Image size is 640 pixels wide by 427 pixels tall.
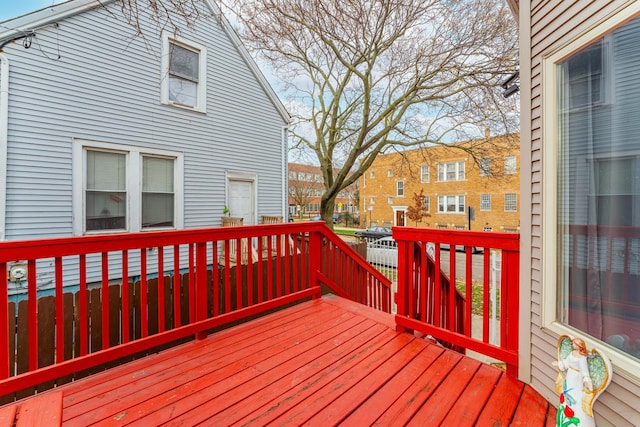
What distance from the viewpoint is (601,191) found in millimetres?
1406

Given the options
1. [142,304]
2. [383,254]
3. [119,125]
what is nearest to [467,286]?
[142,304]

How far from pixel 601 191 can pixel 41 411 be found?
9.89 feet

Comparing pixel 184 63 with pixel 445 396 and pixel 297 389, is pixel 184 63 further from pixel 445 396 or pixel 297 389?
pixel 445 396

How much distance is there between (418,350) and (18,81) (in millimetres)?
7041

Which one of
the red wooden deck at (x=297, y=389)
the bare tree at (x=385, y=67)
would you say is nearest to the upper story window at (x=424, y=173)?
the bare tree at (x=385, y=67)

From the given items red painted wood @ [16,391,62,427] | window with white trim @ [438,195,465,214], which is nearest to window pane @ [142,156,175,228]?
red painted wood @ [16,391,62,427]

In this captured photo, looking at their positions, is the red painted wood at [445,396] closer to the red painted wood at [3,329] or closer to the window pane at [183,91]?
the red painted wood at [3,329]

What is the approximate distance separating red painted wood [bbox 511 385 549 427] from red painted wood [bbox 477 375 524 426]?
0.9 inches

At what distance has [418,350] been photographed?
7.42ft

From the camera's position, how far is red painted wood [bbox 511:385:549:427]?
1523 mm

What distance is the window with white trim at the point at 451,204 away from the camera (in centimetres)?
2003

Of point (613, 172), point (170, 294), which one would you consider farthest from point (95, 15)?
point (613, 172)

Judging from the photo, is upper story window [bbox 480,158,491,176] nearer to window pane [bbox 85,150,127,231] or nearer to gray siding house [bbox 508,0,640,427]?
gray siding house [bbox 508,0,640,427]

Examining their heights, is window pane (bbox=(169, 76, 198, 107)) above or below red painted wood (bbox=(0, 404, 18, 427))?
above
